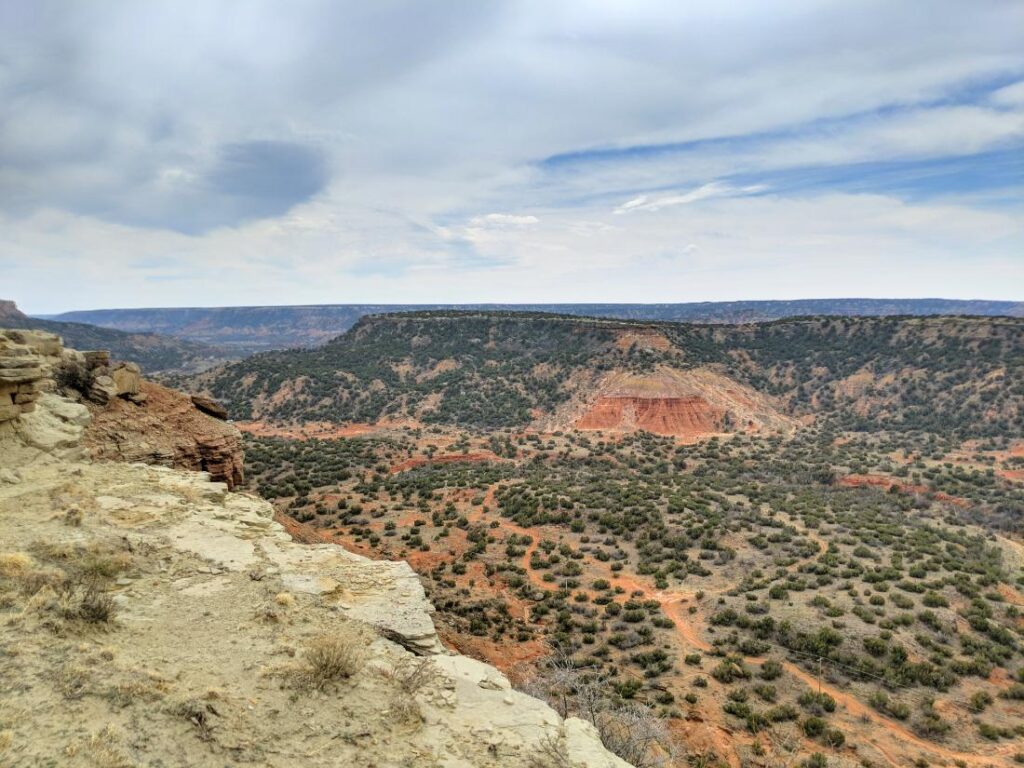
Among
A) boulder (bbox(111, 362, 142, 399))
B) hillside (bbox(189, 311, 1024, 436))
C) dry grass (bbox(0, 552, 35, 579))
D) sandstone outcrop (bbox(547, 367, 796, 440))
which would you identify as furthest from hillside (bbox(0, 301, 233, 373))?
dry grass (bbox(0, 552, 35, 579))

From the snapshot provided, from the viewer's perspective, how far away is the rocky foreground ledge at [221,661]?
210 inches

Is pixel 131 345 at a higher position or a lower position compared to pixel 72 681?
lower

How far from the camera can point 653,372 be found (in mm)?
70750

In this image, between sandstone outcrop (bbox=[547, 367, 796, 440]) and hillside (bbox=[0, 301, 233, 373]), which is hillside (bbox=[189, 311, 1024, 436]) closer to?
sandstone outcrop (bbox=[547, 367, 796, 440])

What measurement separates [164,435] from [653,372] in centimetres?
6142

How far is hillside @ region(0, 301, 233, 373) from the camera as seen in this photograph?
143875 mm

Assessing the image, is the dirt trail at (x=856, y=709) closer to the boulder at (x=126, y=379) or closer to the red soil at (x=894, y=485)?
the boulder at (x=126, y=379)

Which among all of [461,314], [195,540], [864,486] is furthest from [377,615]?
[461,314]

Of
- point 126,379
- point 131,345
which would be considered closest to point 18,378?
point 126,379

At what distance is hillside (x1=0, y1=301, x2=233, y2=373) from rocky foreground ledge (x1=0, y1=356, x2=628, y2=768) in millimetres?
149862

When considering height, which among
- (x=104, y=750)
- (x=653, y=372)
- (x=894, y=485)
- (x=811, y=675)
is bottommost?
(x=894, y=485)

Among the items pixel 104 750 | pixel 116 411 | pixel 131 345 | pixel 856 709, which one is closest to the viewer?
pixel 104 750

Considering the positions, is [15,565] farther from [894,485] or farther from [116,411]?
[894,485]

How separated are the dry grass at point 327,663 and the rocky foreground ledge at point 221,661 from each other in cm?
2
